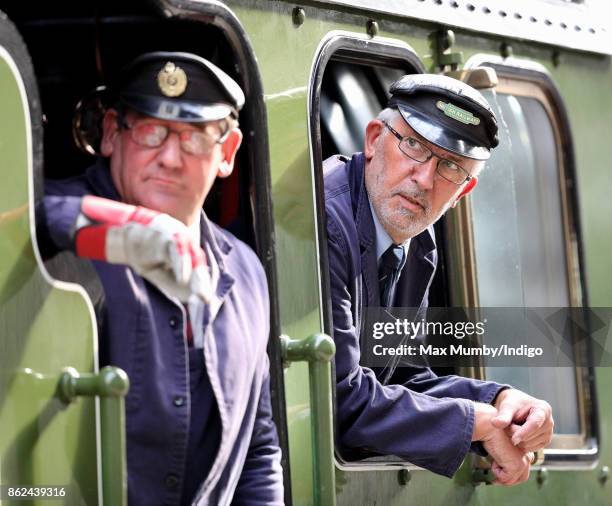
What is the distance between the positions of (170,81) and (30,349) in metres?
0.59

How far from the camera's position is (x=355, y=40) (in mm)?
3961

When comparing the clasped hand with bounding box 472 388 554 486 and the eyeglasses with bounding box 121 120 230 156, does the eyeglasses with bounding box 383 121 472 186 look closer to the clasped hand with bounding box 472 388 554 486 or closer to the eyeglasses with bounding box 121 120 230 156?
the clasped hand with bounding box 472 388 554 486

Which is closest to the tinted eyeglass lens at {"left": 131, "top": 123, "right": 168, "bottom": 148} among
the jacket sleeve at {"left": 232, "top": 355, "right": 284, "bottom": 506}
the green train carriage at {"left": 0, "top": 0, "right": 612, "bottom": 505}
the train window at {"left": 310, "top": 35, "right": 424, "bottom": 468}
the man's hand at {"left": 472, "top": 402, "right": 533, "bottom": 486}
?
the green train carriage at {"left": 0, "top": 0, "right": 612, "bottom": 505}

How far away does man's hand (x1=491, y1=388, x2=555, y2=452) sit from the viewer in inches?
162

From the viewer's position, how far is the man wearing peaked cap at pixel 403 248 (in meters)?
3.85

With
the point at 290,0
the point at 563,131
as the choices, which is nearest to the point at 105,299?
the point at 290,0

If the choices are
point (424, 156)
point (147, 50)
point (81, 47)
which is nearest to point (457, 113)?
point (424, 156)

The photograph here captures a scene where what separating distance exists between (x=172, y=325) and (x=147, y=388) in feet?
0.42

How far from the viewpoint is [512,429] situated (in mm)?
4133

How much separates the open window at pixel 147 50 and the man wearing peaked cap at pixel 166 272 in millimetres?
142

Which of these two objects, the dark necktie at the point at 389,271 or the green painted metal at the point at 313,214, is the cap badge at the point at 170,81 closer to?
the green painted metal at the point at 313,214

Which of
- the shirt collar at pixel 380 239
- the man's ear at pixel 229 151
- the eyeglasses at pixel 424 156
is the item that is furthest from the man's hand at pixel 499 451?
the man's ear at pixel 229 151

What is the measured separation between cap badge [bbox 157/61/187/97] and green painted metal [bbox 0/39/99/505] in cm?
28

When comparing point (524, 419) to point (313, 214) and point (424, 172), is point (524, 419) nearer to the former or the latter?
point (424, 172)
